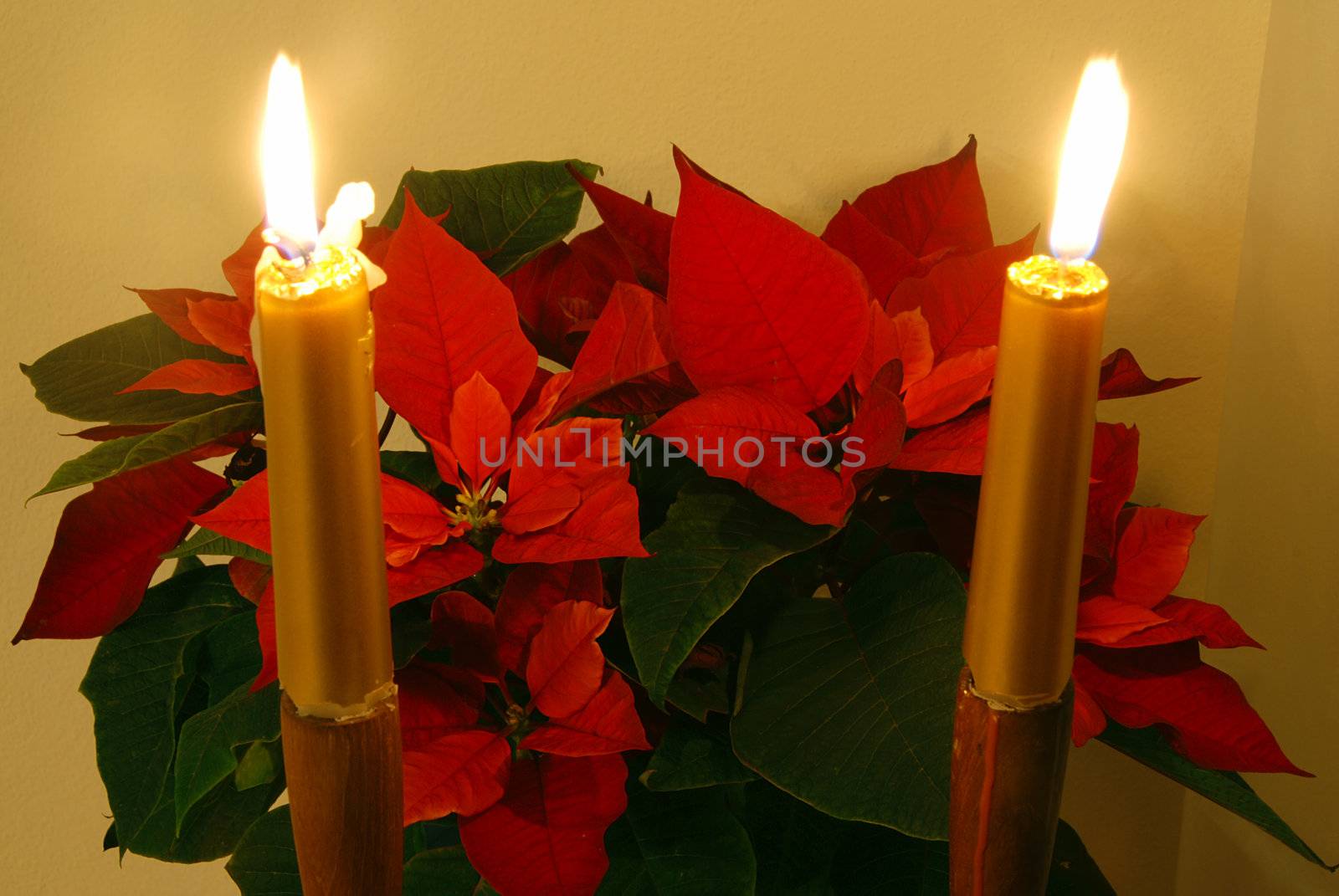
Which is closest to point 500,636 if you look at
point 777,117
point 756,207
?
point 756,207

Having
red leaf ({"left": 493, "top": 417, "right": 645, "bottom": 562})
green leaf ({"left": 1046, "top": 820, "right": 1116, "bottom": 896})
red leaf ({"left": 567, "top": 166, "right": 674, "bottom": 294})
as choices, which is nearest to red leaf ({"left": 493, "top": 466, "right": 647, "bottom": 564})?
red leaf ({"left": 493, "top": 417, "right": 645, "bottom": 562})

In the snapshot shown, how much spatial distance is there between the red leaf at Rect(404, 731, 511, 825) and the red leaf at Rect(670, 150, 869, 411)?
14cm

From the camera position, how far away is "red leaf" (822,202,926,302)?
1.60ft

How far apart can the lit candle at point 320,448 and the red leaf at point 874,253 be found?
26 centimetres

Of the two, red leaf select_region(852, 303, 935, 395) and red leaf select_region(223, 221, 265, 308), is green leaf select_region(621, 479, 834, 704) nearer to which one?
red leaf select_region(852, 303, 935, 395)

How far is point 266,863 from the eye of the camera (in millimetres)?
472

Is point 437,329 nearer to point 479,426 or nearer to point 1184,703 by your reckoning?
point 479,426

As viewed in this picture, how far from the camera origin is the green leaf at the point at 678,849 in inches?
16.5

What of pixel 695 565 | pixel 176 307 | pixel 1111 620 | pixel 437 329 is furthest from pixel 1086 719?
pixel 176 307

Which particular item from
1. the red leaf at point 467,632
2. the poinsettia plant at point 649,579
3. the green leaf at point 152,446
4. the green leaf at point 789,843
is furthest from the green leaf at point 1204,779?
the green leaf at point 152,446

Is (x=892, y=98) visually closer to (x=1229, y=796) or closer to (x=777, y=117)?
(x=777, y=117)

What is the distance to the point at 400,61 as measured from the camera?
57cm

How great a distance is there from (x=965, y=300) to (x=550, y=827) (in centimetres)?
23

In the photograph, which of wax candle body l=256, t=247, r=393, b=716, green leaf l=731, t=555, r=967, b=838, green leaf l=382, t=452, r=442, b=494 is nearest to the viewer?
wax candle body l=256, t=247, r=393, b=716
